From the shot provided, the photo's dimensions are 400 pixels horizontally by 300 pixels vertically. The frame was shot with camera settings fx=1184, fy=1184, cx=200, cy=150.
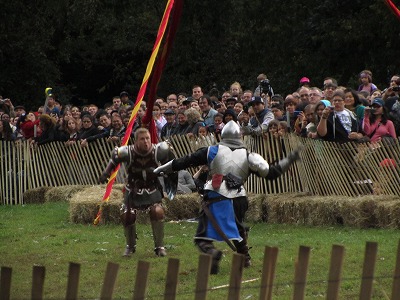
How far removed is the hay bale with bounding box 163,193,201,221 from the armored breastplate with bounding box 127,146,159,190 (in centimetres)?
350

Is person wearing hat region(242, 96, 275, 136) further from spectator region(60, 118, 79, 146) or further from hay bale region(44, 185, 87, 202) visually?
spectator region(60, 118, 79, 146)

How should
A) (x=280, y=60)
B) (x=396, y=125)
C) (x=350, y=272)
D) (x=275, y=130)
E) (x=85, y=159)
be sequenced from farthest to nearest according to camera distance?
(x=280, y=60) → (x=85, y=159) → (x=275, y=130) → (x=396, y=125) → (x=350, y=272)

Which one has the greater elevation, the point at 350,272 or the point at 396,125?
the point at 396,125

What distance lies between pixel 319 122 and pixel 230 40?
20.1 m

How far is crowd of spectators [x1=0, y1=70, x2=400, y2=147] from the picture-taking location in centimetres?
1684

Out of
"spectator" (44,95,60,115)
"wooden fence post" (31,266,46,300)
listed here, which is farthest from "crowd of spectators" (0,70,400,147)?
"wooden fence post" (31,266,46,300)

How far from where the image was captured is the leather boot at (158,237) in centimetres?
1472

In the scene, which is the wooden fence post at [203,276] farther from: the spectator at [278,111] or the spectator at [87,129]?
the spectator at [87,129]

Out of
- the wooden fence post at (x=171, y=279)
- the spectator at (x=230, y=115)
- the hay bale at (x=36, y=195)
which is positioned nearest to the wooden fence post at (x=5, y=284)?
the wooden fence post at (x=171, y=279)

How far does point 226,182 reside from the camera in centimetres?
1319

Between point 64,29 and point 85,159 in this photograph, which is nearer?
point 85,159

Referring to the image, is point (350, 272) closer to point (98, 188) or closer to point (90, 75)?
point (98, 188)

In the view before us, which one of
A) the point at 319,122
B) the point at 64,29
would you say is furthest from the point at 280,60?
the point at 319,122

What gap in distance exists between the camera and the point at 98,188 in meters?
20.0
